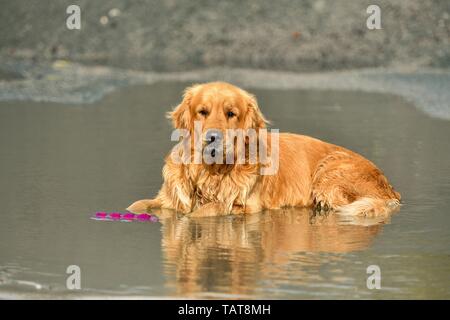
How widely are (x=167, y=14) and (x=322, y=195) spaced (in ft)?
48.2

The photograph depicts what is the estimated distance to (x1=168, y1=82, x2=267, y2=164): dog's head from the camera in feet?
33.1

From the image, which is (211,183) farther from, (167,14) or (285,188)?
(167,14)

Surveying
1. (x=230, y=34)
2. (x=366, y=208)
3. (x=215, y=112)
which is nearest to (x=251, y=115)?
(x=215, y=112)

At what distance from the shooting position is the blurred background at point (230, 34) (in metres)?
23.5

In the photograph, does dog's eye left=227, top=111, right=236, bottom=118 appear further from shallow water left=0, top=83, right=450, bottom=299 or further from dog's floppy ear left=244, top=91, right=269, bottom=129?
shallow water left=0, top=83, right=450, bottom=299

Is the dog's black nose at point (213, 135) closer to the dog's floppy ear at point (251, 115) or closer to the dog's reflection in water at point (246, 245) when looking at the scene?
the dog's floppy ear at point (251, 115)

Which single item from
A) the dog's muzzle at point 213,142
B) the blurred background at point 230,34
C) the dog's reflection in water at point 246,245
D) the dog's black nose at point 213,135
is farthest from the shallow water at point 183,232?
the blurred background at point 230,34

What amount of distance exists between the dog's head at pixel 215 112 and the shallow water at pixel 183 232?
2.42ft

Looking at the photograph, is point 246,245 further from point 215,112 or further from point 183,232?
point 215,112

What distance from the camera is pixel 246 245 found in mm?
9328

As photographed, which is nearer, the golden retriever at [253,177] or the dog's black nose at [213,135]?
the dog's black nose at [213,135]

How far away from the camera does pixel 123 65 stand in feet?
76.4

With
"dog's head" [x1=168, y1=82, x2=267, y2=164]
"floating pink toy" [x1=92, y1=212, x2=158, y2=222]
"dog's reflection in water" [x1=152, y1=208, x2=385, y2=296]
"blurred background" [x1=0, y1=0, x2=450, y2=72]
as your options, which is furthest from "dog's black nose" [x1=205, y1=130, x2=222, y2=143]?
"blurred background" [x1=0, y1=0, x2=450, y2=72]
